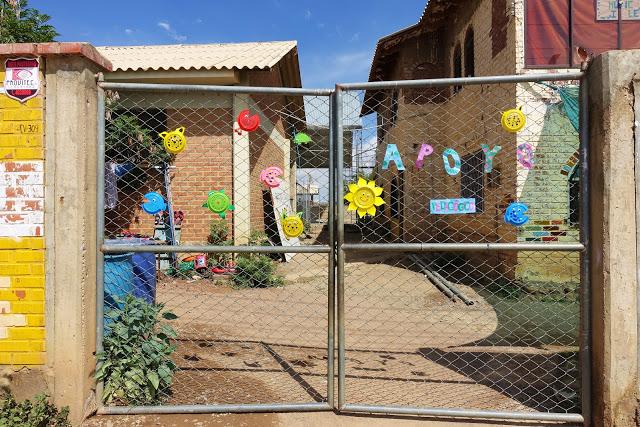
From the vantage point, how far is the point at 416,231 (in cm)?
1220

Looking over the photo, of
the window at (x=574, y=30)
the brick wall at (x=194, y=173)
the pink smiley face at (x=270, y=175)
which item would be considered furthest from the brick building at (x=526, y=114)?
the brick wall at (x=194, y=173)

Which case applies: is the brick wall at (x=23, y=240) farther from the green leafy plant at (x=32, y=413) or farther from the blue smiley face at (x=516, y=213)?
the blue smiley face at (x=516, y=213)

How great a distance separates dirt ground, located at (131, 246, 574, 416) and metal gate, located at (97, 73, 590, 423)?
25 millimetres

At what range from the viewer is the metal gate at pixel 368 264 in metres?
2.80

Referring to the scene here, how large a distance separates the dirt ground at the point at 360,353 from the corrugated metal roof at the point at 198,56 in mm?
4289

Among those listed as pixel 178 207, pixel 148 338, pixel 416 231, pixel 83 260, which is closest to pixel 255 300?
pixel 178 207

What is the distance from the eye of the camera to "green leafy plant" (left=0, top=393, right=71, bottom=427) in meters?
2.40

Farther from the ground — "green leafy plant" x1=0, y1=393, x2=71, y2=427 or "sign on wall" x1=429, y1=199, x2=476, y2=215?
"sign on wall" x1=429, y1=199, x2=476, y2=215

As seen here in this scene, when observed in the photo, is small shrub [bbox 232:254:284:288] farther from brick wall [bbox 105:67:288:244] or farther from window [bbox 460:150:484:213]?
window [bbox 460:150:484:213]

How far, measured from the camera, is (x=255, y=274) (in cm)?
734

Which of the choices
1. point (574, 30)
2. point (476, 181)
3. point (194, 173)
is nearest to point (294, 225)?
point (194, 173)

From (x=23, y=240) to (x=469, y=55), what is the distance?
9538 mm

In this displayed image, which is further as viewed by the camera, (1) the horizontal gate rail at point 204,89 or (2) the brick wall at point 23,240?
(1) the horizontal gate rail at point 204,89

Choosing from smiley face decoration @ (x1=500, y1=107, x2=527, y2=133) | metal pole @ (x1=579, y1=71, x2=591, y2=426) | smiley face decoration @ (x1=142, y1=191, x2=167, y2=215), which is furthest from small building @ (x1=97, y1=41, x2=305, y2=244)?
metal pole @ (x1=579, y1=71, x2=591, y2=426)
